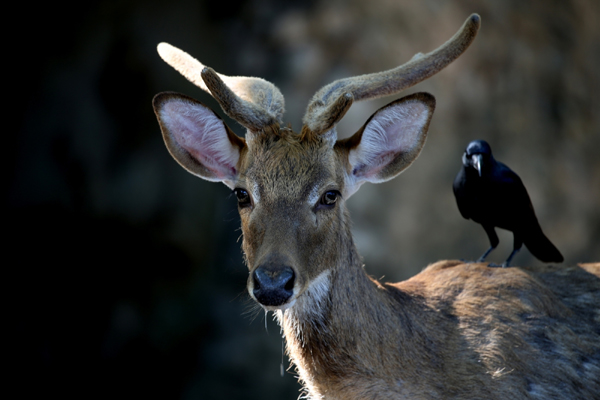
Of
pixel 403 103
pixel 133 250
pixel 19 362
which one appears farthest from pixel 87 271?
pixel 403 103

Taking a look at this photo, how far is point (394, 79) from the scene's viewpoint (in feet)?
9.73

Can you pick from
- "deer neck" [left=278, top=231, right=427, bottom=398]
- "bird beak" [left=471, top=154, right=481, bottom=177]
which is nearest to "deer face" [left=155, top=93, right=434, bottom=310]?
"deer neck" [left=278, top=231, right=427, bottom=398]

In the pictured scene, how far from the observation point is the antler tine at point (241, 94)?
8.49ft

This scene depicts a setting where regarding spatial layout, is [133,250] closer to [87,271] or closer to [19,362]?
[87,271]

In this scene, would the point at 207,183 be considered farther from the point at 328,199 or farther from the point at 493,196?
the point at 328,199

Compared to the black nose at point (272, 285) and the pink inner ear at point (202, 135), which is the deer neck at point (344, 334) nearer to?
the black nose at point (272, 285)

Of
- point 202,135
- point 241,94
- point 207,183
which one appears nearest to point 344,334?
point 202,135

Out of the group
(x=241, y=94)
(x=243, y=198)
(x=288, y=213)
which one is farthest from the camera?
(x=241, y=94)

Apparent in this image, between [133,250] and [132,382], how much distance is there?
1.58 metres

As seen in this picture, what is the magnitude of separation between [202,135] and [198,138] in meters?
0.03

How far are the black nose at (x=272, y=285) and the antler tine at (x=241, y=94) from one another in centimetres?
80

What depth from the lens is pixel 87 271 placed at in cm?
645

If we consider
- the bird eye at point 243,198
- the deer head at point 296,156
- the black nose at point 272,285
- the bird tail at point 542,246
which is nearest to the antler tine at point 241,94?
the deer head at point 296,156

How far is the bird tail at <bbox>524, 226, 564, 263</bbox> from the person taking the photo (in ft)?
11.4
